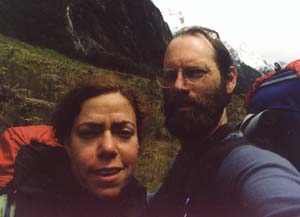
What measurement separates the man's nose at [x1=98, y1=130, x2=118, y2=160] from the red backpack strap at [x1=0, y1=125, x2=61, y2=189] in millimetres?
668

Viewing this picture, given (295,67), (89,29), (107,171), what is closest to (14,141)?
(107,171)

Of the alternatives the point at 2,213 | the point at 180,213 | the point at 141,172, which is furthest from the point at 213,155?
the point at 141,172

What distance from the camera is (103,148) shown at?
2.35 m

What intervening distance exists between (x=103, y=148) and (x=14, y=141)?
40.6 inches

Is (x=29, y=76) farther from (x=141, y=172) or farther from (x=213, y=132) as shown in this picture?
(x=213, y=132)

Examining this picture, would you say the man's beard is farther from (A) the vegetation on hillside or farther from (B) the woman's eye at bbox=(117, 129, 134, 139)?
(A) the vegetation on hillside

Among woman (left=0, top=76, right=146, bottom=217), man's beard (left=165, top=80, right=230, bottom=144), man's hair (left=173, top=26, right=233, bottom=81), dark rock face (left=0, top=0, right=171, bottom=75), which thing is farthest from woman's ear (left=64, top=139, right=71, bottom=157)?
dark rock face (left=0, top=0, right=171, bottom=75)

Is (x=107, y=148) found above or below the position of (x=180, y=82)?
below

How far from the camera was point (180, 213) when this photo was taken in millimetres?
2322

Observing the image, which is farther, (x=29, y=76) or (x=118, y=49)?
(x=118, y=49)

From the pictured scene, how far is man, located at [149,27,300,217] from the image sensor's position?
1.85 meters

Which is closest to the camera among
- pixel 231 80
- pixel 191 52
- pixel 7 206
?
pixel 7 206

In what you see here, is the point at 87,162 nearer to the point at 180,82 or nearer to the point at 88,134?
the point at 88,134

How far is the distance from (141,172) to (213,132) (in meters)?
6.19
